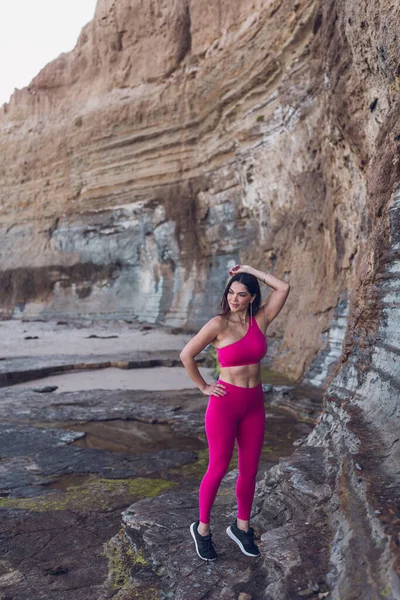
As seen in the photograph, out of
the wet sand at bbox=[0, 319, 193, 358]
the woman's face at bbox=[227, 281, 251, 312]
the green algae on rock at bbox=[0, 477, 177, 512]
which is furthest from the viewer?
the wet sand at bbox=[0, 319, 193, 358]

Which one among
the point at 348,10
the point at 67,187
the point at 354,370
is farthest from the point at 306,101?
the point at 67,187

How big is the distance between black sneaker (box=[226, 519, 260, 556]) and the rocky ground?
50 millimetres

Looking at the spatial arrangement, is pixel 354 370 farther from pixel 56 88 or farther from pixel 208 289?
pixel 56 88

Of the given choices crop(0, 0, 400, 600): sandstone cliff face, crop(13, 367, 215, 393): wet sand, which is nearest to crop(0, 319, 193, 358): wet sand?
crop(0, 0, 400, 600): sandstone cliff face

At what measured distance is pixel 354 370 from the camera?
465 centimetres

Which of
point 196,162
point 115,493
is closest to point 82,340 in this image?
point 196,162

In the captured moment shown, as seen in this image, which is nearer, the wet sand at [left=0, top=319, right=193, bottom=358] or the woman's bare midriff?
the woman's bare midriff

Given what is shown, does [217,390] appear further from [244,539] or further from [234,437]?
[244,539]

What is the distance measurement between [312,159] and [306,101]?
168 centimetres

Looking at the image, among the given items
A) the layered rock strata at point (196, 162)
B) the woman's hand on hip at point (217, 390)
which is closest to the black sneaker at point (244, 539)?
the woman's hand on hip at point (217, 390)

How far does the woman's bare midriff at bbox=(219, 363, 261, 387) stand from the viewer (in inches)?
116

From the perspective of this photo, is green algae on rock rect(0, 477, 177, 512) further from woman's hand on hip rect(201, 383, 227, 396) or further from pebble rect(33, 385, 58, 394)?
pebble rect(33, 385, 58, 394)

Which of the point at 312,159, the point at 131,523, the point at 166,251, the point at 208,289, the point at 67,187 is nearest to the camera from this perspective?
the point at 131,523

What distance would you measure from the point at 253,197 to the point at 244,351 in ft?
49.0
